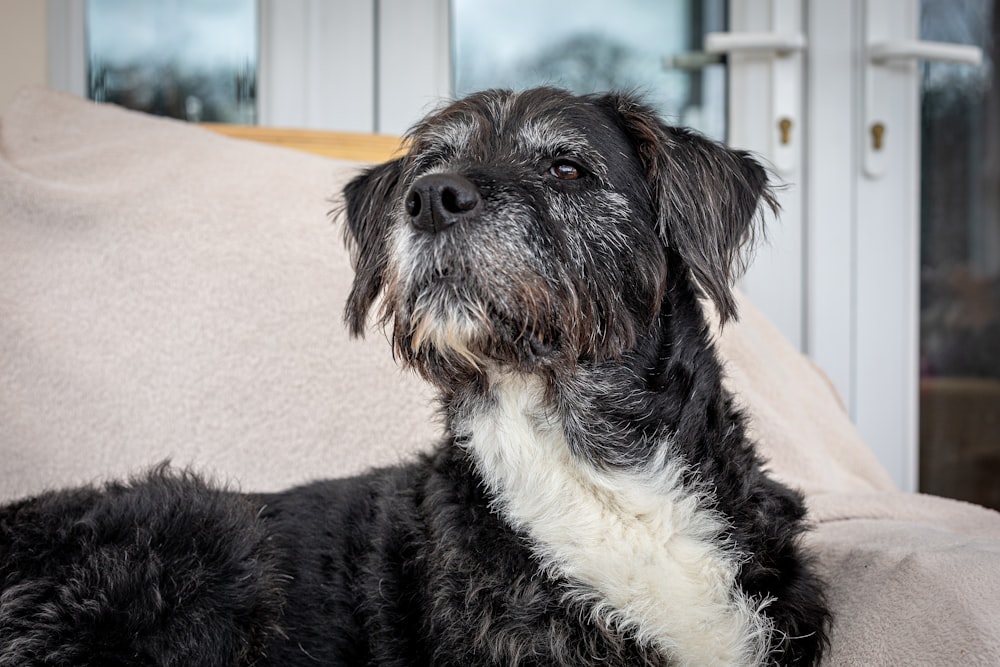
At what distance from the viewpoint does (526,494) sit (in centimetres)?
135

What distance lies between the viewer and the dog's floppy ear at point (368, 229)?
154 cm

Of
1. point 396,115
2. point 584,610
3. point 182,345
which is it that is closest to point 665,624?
point 584,610

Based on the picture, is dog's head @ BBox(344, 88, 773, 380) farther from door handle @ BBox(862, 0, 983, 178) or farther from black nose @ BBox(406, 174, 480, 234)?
door handle @ BBox(862, 0, 983, 178)

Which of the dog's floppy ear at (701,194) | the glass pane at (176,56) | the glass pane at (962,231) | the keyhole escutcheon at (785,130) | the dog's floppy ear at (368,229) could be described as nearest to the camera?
the dog's floppy ear at (701,194)

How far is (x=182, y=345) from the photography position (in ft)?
6.93

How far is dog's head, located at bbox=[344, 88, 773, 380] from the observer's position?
4.11 feet

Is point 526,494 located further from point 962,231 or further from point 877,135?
point 962,231

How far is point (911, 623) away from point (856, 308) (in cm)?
236

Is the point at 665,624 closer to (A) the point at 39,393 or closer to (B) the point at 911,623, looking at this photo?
(B) the point at 911,623

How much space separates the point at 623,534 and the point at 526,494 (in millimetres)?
147

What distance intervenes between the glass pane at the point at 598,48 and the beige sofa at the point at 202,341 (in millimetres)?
1056

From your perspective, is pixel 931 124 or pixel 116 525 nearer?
pixel 116 525

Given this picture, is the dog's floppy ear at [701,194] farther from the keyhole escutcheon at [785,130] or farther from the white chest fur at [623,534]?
the keyhole escutcheon at [785,130]

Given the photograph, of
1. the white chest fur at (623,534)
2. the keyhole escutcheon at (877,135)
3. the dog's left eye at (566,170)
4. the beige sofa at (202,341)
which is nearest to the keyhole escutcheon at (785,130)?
the keyhole escutcheon at (877,135)
